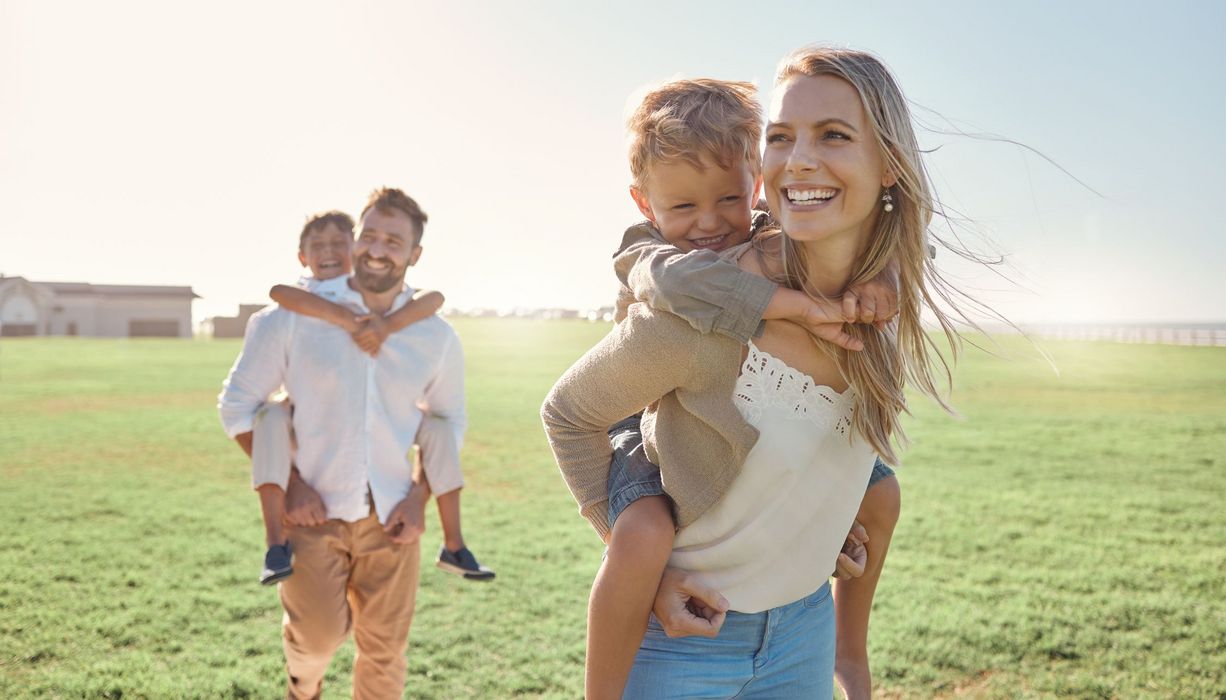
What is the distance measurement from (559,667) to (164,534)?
18.1 ft

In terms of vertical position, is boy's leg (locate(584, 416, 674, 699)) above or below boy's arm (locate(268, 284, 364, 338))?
below

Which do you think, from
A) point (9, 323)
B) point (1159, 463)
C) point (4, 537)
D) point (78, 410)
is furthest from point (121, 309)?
point (1159, 463)

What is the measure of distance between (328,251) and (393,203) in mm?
812

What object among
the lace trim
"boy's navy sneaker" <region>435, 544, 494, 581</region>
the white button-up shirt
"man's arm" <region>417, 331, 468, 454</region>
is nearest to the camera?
the lace trim

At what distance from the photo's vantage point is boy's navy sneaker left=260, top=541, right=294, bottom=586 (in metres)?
3.84

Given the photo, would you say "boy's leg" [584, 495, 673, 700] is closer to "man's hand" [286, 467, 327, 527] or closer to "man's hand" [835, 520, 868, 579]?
"man's hand" [835, 520, 868, 579]

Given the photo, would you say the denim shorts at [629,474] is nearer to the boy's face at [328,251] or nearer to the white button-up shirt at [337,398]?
the white button-up shirt at [337,398]

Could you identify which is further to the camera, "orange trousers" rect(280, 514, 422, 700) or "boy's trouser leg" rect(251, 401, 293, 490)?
"boy's trouser leg" rect(251, 401, 293, 490)

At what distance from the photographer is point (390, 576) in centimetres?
418

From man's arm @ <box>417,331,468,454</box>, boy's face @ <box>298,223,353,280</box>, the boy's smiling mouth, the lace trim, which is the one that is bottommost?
man's arm @ <box>417,331,468,454</box>

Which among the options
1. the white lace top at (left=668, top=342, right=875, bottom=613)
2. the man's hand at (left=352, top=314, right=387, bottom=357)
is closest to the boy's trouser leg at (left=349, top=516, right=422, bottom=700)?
the man's hand at (left=352, top=314, right=387, bottom=357)

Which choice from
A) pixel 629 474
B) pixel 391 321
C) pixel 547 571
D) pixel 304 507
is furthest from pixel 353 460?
pixel 547 571

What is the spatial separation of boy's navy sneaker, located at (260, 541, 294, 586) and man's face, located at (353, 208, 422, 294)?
50.3 inches

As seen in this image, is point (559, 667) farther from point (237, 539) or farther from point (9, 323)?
point (9, 323)
